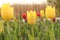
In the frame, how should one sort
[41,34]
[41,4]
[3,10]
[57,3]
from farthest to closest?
[41,4], [57,3], [41,34], [3,10]

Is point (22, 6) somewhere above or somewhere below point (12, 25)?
below

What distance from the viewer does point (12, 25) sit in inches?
35.5

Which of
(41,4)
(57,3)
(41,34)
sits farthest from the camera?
(41,4)

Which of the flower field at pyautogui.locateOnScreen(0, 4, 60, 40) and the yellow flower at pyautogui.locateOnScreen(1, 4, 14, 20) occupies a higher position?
the yellow flower at pyautogui.locateOnScreen(1, 4, 14, 20)

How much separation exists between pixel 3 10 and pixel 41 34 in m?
0.20

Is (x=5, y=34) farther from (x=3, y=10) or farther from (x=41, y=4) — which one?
(x=41, y=4)

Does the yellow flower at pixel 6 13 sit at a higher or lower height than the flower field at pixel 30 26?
higher

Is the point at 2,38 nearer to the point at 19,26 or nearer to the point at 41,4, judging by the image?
the point at 19,26

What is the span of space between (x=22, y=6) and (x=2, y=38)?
516 cm

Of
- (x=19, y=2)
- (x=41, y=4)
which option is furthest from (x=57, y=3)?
(x=19, y=2)

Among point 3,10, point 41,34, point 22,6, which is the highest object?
point 3,10

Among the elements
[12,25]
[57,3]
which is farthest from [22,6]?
[12,25]

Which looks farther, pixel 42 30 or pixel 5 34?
pixel 42 30

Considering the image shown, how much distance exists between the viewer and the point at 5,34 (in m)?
0.78
